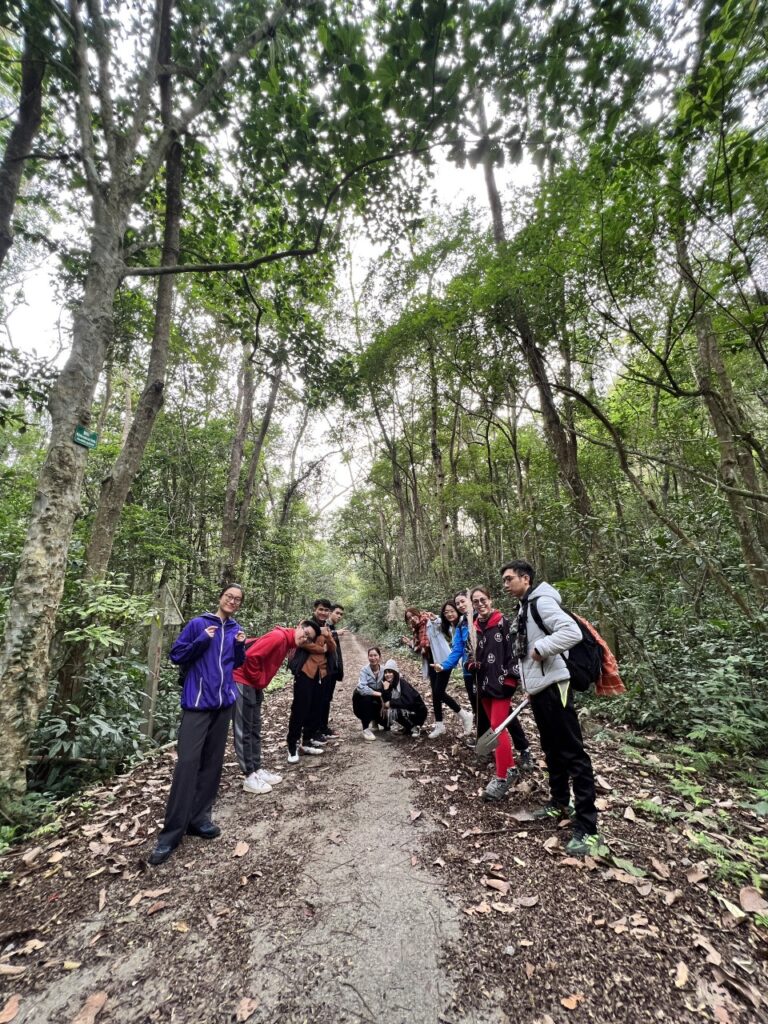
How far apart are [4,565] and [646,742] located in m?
8.95

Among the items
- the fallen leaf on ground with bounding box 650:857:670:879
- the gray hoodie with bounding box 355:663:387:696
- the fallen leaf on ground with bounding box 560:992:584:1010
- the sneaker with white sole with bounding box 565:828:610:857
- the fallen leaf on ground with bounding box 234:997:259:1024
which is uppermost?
the gray hoodie with bounding box 355:663:387:696

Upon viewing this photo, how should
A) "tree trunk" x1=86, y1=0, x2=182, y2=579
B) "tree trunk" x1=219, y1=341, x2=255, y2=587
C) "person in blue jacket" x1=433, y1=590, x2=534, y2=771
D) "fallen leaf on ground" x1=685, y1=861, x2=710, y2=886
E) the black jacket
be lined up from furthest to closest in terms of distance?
"tree trunk" x1=219, y1=341, x2=255, y2=587, "tree trunk" x1=86, y1=0, x2=182, y2=579, "person in blue jacket" x1=433, y1=590, x2=534, y2=771, the black jacket, "fallen leaf on ground" x1=685, y1=861, x2=710, y2=886

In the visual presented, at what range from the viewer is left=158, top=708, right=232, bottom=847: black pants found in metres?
3.39

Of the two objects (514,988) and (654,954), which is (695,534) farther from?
(514,988)

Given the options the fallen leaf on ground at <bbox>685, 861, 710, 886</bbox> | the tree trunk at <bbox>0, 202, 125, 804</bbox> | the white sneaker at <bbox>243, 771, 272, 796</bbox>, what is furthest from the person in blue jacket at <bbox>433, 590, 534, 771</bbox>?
the tree trunk at <bbox>0, 202, 125, 804</bbox>

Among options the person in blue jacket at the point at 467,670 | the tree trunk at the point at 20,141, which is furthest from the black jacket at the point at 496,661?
the tree trunk at the point at 20,141

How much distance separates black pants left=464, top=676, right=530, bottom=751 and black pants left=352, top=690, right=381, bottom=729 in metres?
1.60

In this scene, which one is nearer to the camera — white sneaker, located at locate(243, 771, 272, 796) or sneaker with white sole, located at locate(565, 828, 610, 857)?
sneaker with white sole, located at locate(565, 828, 610, 857)

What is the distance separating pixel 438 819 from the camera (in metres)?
3.87

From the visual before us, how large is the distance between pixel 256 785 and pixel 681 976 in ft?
13.0

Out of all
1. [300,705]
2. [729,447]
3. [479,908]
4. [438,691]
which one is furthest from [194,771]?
[729,447]

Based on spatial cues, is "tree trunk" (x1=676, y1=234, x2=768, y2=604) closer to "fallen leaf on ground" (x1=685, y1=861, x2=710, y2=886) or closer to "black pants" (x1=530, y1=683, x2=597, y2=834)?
"black pants" (x1=530, y1=683, x2=597, y2=834)

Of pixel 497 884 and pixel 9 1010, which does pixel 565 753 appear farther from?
pixel 9 1010

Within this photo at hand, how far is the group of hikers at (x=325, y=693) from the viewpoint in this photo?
3365mm
